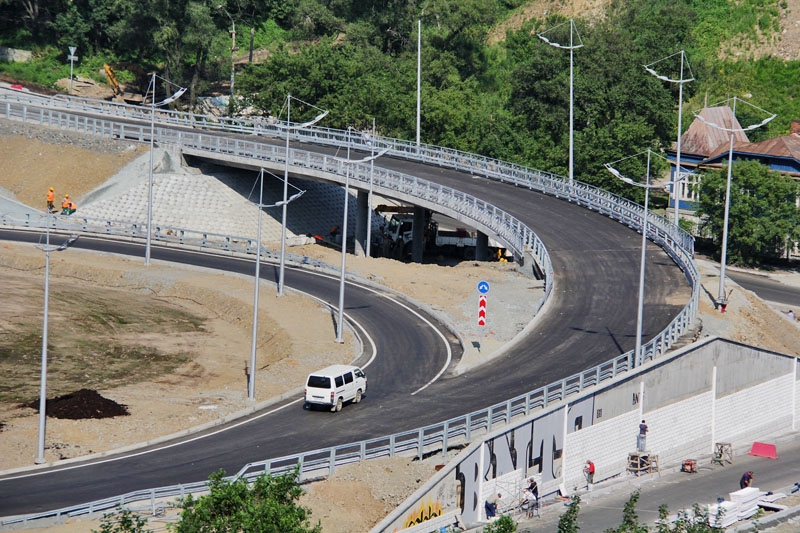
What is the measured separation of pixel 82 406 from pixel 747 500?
29623 mm

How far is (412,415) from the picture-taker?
5209 cm

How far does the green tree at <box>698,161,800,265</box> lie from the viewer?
93.4m

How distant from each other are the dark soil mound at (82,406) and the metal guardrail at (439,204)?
11.4m

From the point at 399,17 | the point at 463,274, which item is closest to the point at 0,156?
the point at 463,274

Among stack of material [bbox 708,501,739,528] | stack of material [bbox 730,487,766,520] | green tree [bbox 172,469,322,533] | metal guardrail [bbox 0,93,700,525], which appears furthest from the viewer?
stack of material [bbox 730,487,766,520]

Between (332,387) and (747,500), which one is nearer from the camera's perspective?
(747,500)

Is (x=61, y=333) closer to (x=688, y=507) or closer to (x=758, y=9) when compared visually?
(x=688, y=507)

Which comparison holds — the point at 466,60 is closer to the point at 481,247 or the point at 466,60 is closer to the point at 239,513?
the point at 481,247

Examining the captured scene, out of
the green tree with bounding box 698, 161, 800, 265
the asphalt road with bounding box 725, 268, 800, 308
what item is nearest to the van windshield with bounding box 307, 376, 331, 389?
the asphalt road with bounding box 725, 268, 800, 308

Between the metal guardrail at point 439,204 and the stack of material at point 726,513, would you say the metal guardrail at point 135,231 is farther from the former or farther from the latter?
the stack of material at point 726,513

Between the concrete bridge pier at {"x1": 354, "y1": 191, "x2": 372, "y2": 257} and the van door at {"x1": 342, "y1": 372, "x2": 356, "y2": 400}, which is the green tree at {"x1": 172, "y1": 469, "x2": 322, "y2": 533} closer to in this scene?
the van door at {"x1": 342, "y1": 372, "x2": 356, "y2": 400}

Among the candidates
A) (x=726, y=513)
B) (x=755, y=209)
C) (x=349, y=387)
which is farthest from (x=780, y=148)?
(x=349, y=387)

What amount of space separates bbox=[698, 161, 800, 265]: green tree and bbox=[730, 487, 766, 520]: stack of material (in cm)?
4485

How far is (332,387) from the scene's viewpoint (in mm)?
52000
